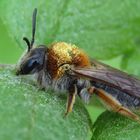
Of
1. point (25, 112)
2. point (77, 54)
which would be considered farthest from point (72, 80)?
point (25, 112)

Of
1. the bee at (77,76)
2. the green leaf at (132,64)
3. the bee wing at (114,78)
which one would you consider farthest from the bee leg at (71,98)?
the green leaf at (132,64)

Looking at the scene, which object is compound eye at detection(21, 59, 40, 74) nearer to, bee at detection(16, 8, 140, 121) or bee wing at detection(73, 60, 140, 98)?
bee at detection(16, 8, 140, 121)

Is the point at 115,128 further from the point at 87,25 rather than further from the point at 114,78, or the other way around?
the point at 87,25

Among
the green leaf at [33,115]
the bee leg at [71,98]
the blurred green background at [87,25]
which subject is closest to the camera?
the green leaf at [33,115]

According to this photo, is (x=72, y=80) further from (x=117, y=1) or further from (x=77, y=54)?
(x=117, y=1)

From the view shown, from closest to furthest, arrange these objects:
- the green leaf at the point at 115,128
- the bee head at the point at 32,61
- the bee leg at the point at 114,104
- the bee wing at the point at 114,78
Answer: the green leaf at the point at 115,128, the bee leg at the point at 114,104, the bee head at the point at 32,61, the bee wing at the point at 114,78

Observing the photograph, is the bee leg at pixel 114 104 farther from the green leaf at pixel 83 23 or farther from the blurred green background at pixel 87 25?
the green leaf at pixel 83 23
